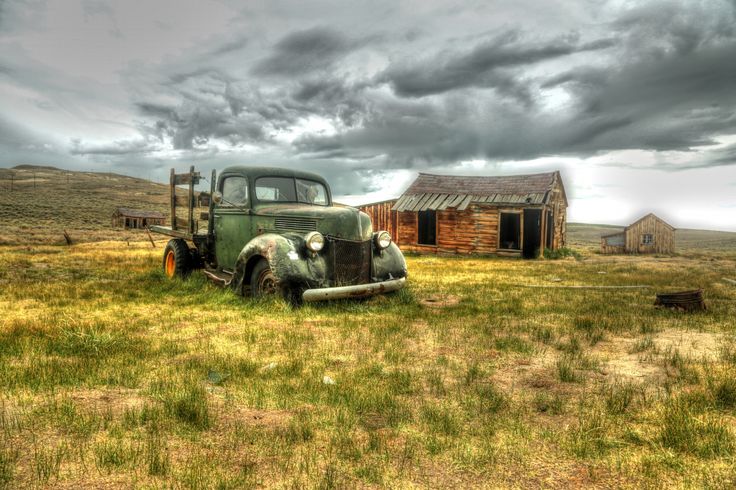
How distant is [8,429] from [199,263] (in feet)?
24.3

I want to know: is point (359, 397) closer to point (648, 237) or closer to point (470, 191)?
point (470, 191)

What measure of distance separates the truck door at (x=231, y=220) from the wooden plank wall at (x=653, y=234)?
27690 millimetres

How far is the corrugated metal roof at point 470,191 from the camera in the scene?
22.2 metres

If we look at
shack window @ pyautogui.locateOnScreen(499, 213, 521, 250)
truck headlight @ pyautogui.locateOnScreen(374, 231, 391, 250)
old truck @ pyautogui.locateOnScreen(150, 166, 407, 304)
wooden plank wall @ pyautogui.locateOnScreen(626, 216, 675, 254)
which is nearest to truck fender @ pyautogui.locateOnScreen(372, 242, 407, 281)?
old truck @ pyautogui.locateOnScreen(150, 166, 407, 304)

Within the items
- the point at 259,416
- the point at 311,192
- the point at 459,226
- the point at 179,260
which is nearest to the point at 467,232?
the point at 459,226

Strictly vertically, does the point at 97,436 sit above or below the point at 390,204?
below

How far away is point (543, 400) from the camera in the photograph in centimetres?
347

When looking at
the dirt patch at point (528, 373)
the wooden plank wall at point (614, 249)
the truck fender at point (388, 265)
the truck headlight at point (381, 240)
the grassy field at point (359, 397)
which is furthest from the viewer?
the wooden plank wall at point (614, 249)

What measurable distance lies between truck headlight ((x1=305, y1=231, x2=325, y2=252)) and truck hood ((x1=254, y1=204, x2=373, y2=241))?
1.10 ft

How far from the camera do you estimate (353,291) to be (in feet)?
22.4

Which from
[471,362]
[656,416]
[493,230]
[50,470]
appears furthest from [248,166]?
[493,230]

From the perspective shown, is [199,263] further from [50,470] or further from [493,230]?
[493,230]

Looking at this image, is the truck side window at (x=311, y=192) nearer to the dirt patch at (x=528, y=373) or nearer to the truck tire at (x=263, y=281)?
the truck tire at (x=263, y=281)

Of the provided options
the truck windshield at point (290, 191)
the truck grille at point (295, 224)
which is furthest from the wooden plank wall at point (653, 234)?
the truck grille at point (295, 224)
